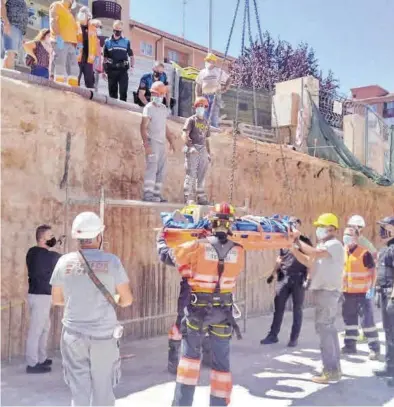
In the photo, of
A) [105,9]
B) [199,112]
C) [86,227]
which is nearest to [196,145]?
[199,112]

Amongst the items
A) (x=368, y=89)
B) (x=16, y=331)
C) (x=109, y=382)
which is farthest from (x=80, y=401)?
(x=368, y=89)

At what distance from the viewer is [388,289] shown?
635 cm

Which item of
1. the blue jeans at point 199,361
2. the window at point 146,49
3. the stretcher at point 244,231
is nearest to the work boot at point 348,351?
the stretcher at point 244,231

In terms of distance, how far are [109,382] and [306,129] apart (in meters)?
11.0

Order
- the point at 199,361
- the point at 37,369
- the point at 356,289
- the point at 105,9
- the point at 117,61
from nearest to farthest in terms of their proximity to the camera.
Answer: the point at 199,361 < the point at 37,369 < the point at 356,289 < the point at 117,61 < the point at 105,9

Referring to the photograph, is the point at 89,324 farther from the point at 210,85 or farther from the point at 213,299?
the point at 210,85

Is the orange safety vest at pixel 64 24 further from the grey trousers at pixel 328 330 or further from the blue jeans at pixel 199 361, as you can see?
the grey trousers at pixel 328 330

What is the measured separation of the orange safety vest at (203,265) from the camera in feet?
16.2

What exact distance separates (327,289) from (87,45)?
601 cm

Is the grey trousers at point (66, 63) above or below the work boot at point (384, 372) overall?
above

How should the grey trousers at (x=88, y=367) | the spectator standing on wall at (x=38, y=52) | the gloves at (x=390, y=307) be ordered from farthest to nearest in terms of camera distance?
the spectator standing on wall at (x=38, y=52), the gloves at (x=390, y=307), the grey trousers at (x=88, y=367)

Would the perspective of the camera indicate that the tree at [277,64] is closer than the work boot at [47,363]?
No

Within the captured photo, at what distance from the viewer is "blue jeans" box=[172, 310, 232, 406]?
15.6 ft

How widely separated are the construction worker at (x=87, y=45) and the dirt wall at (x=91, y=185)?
1.70m
